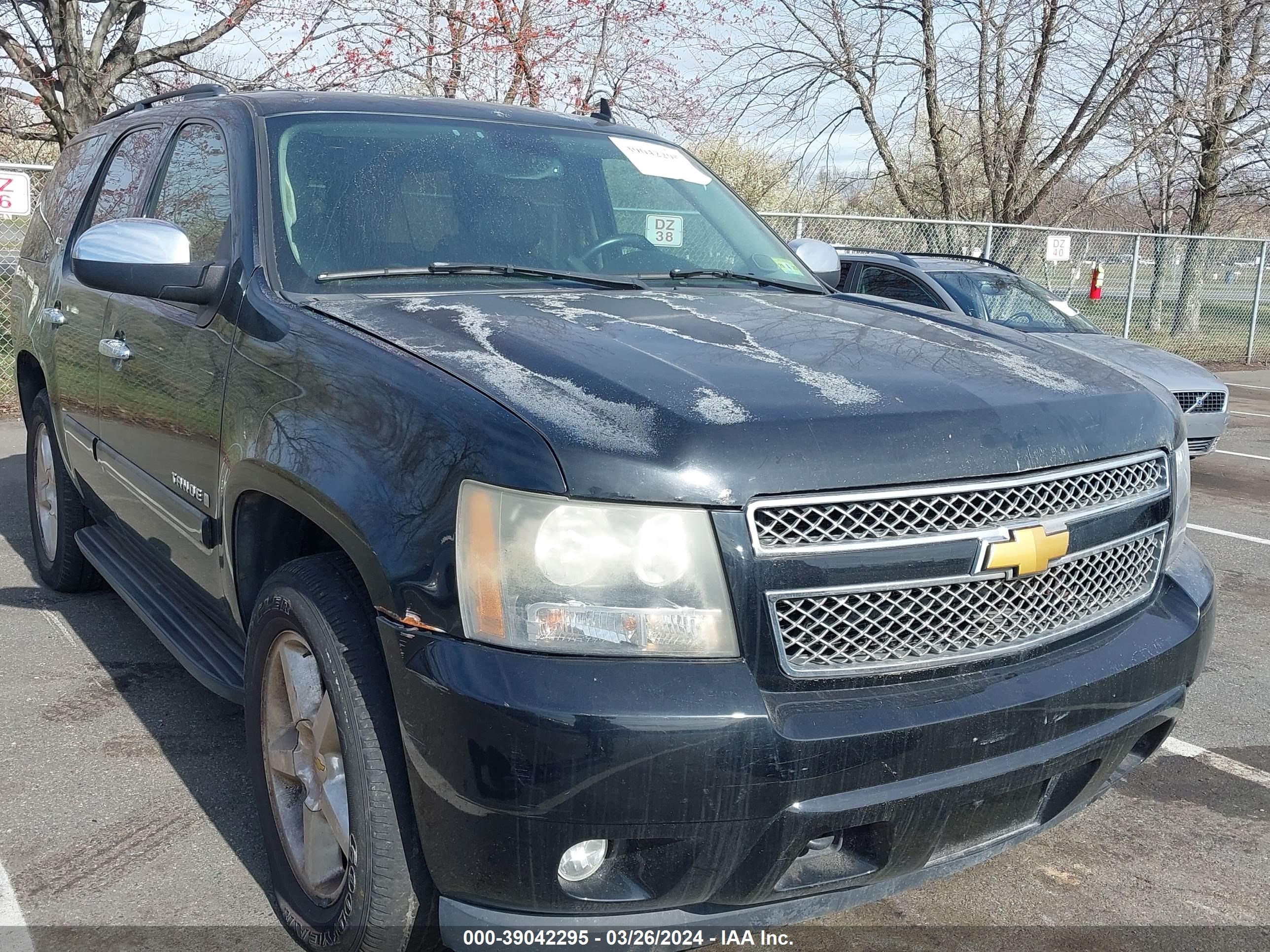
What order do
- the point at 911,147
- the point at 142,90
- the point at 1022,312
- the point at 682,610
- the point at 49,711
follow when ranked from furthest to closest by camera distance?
the point at 911,147
the point at 142,90
the point at 1022,312
the point at 49,711
the point at 682,610

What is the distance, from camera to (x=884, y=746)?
6.72 ft

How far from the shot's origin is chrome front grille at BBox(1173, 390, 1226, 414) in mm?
8883

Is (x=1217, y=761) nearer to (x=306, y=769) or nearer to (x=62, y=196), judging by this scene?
(x=306, y=769)

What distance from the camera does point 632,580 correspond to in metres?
2.03

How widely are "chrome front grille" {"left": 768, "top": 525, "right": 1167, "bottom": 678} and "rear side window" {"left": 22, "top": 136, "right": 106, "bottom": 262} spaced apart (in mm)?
3776

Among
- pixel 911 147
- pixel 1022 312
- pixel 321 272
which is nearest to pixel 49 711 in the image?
pixel 321 272

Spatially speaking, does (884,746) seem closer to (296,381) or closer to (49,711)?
(296,381)

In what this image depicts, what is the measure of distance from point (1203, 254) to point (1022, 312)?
1036 centimetres

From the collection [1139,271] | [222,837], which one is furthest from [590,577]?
[1139,271]

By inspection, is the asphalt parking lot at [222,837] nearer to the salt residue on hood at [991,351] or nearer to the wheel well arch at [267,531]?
the wheel well arch at [267,531]

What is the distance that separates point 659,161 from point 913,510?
87.7 inches

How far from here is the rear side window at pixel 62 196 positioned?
4723 mm

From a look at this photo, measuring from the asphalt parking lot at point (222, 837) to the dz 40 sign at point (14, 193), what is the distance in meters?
6.04

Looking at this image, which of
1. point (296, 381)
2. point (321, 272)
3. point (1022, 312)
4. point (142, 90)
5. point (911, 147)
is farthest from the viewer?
point (911, 147)
